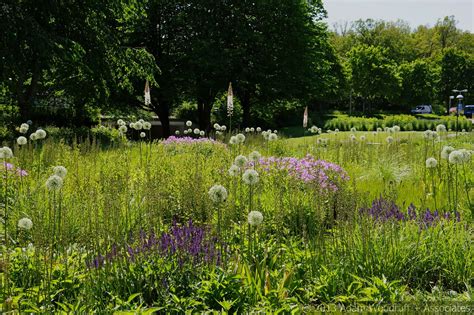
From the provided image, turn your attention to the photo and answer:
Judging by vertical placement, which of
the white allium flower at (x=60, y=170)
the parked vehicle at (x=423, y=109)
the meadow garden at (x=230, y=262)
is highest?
the parked vehicle at (x=423, y=109)

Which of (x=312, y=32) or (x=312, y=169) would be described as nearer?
(x=312, y=169)

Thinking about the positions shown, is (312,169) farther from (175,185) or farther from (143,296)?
(143,296)

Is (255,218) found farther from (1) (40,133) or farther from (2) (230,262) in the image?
(1) (40,133)

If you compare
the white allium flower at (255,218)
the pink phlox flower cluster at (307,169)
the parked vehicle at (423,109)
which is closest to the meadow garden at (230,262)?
the white allium flower at (255,218)

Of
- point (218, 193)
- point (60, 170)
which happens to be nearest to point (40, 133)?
point (60, 170)

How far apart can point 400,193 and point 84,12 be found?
14784 mm

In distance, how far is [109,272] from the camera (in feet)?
10.4

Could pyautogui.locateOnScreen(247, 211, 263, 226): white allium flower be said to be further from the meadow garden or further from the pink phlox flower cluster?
the pink phlox flower cluster

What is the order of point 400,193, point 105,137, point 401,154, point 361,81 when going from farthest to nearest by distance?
point 361,81, point 105,137, point 401,154, point 400,193

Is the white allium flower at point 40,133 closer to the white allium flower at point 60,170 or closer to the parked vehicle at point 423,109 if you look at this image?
the white allium flower at point 60,170

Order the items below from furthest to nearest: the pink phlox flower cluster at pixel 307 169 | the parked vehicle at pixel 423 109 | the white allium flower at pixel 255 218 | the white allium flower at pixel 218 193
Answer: the parked vehicle at pixel 423 109
the pink phlox flower cluster at pixel 307 169
the white allium flower at pixel 218 193
the white allium flower at pixel 255 218

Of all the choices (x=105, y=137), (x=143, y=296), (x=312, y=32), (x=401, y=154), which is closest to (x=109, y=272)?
(x=143, y=296)

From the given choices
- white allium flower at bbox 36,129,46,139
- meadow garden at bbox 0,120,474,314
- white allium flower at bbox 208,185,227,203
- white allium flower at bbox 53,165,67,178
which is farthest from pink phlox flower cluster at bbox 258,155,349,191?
white allium flower at bbox 36,129,46,139

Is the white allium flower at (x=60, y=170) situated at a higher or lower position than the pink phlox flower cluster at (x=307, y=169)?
higher
